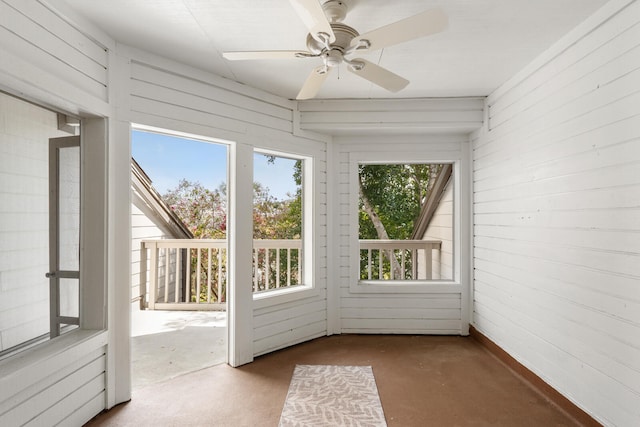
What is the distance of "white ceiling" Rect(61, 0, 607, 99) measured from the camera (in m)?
1.84

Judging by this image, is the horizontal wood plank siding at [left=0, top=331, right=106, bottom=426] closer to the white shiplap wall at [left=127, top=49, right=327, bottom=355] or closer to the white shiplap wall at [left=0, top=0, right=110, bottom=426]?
the white shiplap wall at [left=0, top=0, right=110, bottom=426]

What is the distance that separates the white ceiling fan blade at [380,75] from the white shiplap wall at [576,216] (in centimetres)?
111

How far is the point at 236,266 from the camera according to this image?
282 cm

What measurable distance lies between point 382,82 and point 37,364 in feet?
7.84

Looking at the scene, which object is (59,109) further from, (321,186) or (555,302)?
(555,302)

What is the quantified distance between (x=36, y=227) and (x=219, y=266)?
247 centimetres

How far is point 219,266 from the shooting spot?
4.23 metres

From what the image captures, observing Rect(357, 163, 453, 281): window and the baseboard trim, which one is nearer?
the baseboard trim

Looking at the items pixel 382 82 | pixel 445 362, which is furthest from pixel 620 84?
pixel 445 362

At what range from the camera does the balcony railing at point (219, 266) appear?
3.50 metres

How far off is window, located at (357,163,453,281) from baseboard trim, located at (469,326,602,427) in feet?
2.65

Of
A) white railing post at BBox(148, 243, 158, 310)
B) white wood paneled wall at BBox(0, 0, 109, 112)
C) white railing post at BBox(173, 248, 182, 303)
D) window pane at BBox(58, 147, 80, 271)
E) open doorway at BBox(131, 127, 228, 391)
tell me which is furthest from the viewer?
white railing post at BBox(173, 248, 182, 303)

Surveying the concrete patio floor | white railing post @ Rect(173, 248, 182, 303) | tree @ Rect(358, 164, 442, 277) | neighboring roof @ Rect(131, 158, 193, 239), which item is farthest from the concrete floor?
neighboring roof @ Rect(131, 158, 193, 239)

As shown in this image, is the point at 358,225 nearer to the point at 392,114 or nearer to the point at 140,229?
the point at 392,114
